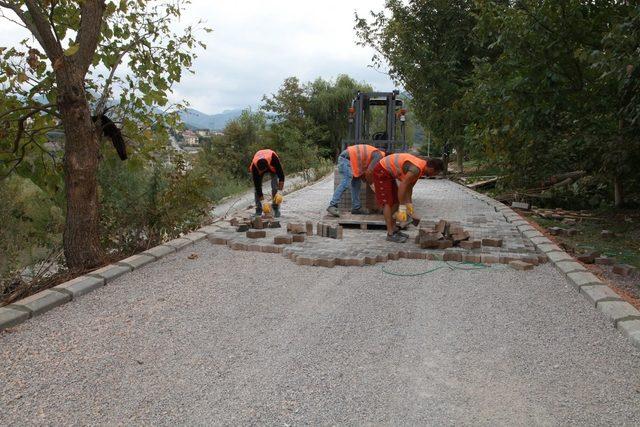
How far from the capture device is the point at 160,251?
6.77m

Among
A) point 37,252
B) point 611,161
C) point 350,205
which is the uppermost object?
point 611,161

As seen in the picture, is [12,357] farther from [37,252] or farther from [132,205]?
[37,252]

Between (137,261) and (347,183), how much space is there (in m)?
4.61

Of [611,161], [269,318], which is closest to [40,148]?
[269,318]

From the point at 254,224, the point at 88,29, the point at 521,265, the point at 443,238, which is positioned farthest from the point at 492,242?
the point at 88,29

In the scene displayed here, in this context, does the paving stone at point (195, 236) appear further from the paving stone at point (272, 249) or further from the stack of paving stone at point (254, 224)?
the paving stone at point (272, 249)

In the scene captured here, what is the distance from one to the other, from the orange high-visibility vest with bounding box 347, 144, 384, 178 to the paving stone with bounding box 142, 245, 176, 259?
3.71 meters

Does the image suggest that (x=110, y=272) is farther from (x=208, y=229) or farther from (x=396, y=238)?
(x=396, y=238)

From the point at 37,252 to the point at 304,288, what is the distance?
667cm

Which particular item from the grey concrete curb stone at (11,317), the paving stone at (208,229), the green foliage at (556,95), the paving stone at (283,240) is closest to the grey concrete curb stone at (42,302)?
the grey concrete curb stone at (11,317)

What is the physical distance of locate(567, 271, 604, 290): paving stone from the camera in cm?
533

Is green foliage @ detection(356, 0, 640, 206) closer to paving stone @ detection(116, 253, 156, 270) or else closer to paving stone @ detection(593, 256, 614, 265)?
paving stone @ detection(593, 256, 614, 265)

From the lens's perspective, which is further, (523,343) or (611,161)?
(611,161)

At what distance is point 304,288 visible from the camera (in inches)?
213
